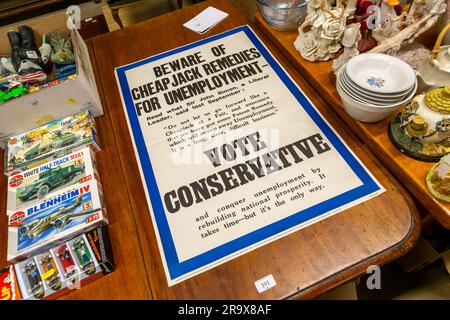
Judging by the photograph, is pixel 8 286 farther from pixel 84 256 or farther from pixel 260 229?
pixel 260 229

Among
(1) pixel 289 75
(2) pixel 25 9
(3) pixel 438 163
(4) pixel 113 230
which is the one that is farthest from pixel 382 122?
(2) pixel 25 9

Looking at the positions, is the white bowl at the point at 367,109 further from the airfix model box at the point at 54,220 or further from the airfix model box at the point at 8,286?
the airfix model box at the point at 8,286

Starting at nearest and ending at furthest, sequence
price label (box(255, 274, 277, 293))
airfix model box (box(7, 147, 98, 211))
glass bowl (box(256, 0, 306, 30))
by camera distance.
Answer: price label (box(255, 274, 277, 293)) → airfix model box (box(7, 147, 98, 211)) → glass bowl (box(256, 0, 306, 30))

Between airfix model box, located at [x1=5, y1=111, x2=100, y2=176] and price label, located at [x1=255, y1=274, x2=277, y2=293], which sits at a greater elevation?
airfix model box, located at [x1=5, y1=111, x2=100, y2=176]

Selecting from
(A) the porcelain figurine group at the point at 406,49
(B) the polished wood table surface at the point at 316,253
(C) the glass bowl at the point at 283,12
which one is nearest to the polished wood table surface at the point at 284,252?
(B) the polished wood table surface at the point at 316,253

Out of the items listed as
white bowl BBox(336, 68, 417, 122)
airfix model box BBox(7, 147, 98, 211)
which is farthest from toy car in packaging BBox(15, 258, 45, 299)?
white bowl BBox(336, 68, 417, 122)

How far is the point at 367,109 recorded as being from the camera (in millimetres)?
784

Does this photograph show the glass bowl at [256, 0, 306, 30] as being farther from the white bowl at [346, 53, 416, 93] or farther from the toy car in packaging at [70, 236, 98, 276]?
the toy car in packaging at [70, 236, 98, 276]

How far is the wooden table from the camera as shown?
2.37 ft

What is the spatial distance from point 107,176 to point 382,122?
0.83m

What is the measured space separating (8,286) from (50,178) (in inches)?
11.8

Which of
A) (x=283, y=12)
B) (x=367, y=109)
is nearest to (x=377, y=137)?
(x=367, y=109)

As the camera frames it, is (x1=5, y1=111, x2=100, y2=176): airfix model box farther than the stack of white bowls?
Yes
